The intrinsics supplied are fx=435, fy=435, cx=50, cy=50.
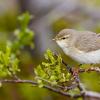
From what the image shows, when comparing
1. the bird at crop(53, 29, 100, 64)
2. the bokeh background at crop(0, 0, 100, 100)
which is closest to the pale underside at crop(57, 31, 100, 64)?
the bird at crop(53, 29, 100, 64)

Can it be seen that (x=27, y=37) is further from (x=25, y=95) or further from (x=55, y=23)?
(x=55, y=23)

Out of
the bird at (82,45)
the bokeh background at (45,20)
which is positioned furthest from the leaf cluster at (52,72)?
the bokeh background at (45,20)

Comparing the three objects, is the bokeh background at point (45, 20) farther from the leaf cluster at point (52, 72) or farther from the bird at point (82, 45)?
the leaf cluster at point (52, 72)

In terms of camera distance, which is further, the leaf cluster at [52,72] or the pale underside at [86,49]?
the pale underside at [86,49]

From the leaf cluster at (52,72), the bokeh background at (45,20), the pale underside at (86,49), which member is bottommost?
the leaf cluster at (52,72)

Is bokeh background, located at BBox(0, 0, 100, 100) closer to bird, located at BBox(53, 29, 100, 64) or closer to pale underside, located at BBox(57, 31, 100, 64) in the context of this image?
bird, located at BBox(53, 29, 100, 64)

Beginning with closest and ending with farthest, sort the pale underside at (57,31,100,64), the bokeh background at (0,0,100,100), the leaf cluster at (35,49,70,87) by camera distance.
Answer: the leaf cluster at (35,49,70,87)
the pale underside at (57,31,100,64)
the bokeh background at (0,0,100,100)

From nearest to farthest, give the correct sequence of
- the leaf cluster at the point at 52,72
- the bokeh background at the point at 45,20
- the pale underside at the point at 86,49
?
the leaf cluster at the point at 52,72, the pale underside at the point at 86,49, the bokeh background at the point at 45,20

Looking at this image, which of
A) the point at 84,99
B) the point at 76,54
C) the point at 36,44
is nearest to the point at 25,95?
the point at 76,54

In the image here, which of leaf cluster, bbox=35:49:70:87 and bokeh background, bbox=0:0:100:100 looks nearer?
leaf cluster, bbox=35:49:70:87
